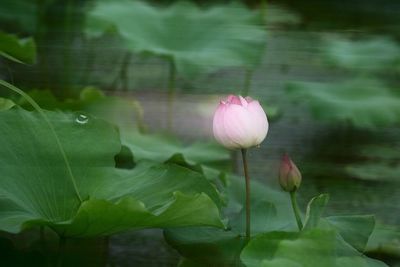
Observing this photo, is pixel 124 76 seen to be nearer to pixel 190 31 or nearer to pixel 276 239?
pixel 190 31

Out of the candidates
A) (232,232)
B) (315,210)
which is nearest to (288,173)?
(315,210)

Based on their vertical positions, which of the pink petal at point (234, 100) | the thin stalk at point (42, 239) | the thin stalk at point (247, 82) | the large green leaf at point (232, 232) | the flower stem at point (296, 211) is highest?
the thin stalk at point (247, 82)

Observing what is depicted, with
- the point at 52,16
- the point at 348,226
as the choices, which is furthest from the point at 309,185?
the point at 52,16

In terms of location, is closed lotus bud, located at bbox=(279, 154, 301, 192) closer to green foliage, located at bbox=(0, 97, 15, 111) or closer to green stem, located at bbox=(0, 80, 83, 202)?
Result: green stem, located at bbox=(0, 80, 83, 202)

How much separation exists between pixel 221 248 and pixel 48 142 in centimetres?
23

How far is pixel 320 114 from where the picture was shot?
974mm

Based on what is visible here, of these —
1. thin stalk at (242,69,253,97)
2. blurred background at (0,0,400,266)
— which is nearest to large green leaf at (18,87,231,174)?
blurred background at (0,0,400,266)

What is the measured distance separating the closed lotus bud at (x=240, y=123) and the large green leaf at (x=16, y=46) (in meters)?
0.23

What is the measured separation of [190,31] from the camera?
1.03 m

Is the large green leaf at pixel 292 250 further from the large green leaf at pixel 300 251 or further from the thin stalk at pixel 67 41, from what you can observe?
the thin stalk at pixel 67 41

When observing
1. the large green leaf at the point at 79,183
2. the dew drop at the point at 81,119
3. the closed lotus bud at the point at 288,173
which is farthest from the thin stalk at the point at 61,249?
the closed lotus bud at the point at 288,173

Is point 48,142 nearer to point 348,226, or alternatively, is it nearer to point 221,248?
point 221,248

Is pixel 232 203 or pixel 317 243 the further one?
pixel 232 203

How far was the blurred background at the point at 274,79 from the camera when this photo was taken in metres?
0.85
